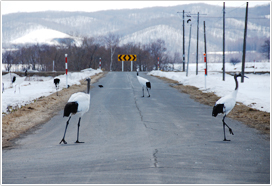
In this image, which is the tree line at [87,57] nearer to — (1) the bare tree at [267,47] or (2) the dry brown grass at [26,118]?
(1) the bare tree at [267,47]

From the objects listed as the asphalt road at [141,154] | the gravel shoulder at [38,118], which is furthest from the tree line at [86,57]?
the asphalt road at [141,154]

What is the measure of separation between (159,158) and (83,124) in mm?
4417

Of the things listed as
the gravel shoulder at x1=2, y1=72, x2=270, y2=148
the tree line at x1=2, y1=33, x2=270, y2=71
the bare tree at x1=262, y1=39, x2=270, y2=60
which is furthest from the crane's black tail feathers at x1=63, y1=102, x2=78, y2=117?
the bare tree at x1=262, y1=39, x2=270, y2=60

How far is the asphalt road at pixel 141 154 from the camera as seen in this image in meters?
4.74

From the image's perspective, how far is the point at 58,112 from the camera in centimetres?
1196

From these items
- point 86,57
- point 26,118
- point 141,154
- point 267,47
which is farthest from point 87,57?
point 141,154

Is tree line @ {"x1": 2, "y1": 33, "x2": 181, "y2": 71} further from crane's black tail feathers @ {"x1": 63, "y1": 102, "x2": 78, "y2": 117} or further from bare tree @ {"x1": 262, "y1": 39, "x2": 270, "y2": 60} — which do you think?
crane's black tail feathers @ {"x1": 63, "y1": 102, "x2": 78, "y2": 117}

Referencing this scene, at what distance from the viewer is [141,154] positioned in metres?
5.97

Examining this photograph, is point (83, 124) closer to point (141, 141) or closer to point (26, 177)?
point (141, 141)

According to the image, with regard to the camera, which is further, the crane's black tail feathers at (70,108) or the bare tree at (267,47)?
the bare tree at (267,47)

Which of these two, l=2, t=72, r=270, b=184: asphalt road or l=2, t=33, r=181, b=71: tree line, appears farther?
l=2, t=33, r=181, b=71: tree line

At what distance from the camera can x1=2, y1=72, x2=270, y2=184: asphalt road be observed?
4.74m

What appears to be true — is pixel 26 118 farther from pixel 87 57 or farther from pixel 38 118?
pixel 87 57

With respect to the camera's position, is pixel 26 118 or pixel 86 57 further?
pixel 86 57
